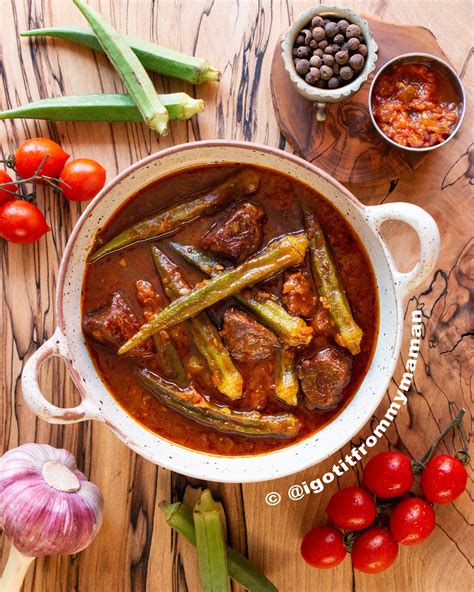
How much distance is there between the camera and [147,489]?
3680 mm

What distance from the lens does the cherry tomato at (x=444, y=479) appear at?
3.47 meters

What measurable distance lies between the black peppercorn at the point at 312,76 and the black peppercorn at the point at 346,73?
0.37ft

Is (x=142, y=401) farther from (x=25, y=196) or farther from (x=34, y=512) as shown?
(x=25, y=196)

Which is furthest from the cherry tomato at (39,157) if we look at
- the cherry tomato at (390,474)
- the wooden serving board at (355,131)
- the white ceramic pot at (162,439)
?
the cherry tomato at (390,474)

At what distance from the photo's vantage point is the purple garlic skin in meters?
3.40

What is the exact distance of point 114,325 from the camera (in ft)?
10.9

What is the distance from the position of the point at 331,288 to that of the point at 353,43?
1.17 meters

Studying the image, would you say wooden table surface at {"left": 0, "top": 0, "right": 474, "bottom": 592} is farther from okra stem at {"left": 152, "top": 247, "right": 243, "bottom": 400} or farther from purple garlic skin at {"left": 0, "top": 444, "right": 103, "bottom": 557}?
okra stem at {"left": 152, "top": 247, "right": 243, "bottom": 400}

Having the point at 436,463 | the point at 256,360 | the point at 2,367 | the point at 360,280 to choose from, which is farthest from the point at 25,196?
the point at 436,463

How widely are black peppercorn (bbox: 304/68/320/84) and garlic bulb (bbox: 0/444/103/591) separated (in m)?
2.21

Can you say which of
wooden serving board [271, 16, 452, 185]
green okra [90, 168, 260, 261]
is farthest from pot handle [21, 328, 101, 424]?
wooden serving board [271, 16, 452, 185]

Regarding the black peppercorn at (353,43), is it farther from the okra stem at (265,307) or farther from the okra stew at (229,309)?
the okra stem at (265,307)

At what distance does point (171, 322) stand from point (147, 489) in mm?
924

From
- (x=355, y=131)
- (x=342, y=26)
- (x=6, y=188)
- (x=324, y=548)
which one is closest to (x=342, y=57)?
(x=342, y=26)
